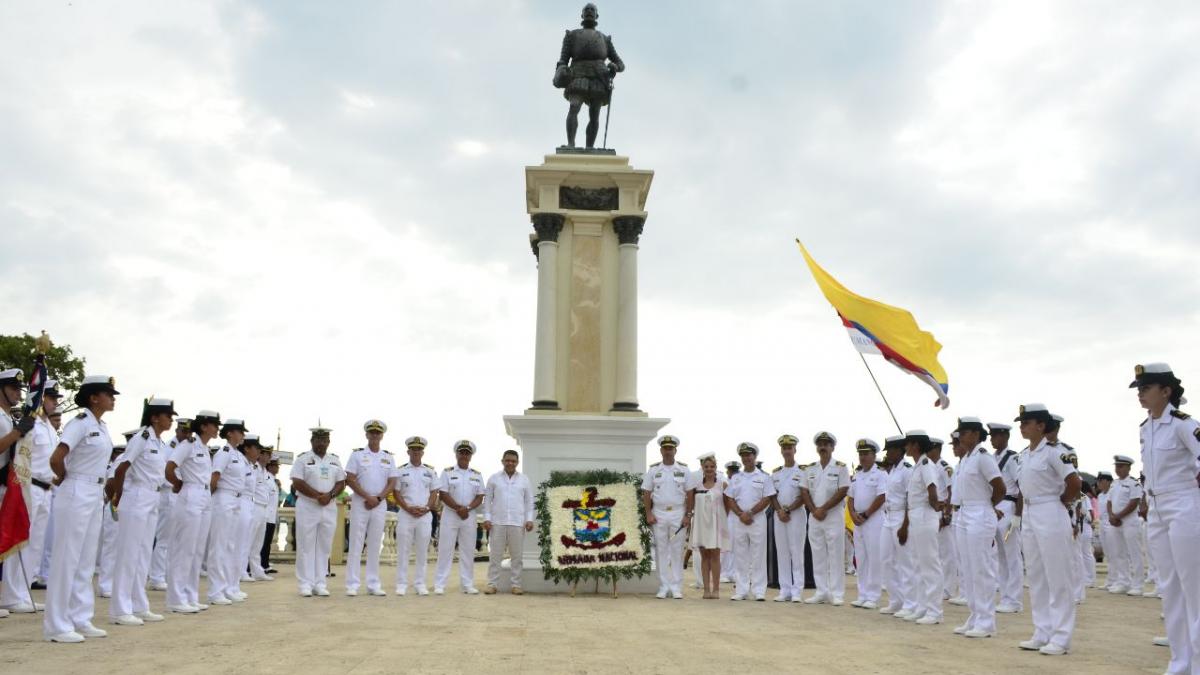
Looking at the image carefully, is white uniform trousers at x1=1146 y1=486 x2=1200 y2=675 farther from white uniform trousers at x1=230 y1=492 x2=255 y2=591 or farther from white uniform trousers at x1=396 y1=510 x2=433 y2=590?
white uniform trousers at x1=230 y1=492 x2=255 y2=591

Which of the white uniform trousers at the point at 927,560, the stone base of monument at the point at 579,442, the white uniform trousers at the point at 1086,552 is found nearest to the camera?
the white uniform trousers at the point at 927,560

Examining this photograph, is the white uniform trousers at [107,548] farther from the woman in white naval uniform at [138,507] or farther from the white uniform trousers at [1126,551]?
the white uniform trousers at [1126,551]

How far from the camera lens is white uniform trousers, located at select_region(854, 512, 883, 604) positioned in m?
12.4

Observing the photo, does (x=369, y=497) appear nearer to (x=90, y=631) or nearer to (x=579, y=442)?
(x=579, y=442)

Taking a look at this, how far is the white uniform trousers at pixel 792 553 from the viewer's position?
12867 millimetres

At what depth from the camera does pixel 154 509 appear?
29.4 ft

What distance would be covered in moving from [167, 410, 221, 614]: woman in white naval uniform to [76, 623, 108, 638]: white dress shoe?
2.12 metres

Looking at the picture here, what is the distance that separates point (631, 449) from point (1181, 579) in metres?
7.91

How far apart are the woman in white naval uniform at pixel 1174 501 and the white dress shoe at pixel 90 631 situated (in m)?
7.91

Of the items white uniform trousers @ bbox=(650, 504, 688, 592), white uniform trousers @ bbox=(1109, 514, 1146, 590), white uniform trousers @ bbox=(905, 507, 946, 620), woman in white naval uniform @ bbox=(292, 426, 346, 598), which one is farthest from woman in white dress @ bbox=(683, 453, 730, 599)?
white uniform trousers @ bbox=(1109, 514, 1146, 590)

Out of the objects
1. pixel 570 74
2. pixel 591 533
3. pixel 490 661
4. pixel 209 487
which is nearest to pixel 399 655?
pixel 490 661

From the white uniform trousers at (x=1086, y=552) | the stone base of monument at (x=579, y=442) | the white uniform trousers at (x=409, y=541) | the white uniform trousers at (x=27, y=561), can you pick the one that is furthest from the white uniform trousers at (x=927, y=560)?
the white uniform trousers at (x=27, y=561)

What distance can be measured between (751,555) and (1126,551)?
7642 millimetres

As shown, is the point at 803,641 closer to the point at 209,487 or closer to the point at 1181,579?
the point at 1181,579
